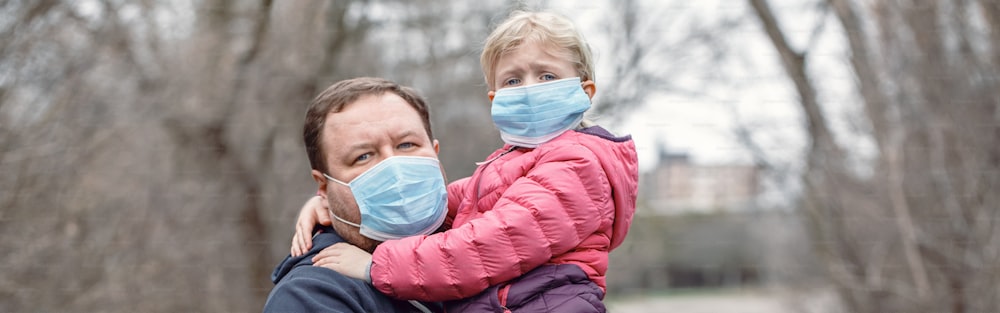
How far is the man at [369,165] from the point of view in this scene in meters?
2.17

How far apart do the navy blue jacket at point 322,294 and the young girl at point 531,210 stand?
0.04 metres

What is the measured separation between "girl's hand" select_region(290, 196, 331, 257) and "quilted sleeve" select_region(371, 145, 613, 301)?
0.27 m

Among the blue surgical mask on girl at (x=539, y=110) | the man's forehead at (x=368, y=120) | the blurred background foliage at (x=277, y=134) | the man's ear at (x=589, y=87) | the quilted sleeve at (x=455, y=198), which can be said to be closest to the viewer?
the man's forehead at (x=368, y=120)

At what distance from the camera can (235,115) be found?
5258 mm

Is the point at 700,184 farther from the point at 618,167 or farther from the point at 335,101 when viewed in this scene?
the point at 335,101

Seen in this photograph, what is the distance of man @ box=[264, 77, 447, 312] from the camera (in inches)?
85.4

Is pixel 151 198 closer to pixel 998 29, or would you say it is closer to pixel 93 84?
pixel 93 84

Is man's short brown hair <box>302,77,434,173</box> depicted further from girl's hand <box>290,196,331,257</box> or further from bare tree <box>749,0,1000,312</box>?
bare tree <box>749,0,1000,312</box>

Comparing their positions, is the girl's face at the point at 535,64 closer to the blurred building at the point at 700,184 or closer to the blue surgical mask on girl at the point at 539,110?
the blue surgical mask on girl at the point at 539,110

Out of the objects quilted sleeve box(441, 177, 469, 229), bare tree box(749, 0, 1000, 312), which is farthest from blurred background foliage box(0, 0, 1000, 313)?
quilted sleeve box(441, 177, 469, 229)

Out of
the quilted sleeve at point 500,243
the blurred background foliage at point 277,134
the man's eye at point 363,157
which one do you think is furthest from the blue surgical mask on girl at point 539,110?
the blurred background foliage at point 277,134

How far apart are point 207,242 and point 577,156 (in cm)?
371

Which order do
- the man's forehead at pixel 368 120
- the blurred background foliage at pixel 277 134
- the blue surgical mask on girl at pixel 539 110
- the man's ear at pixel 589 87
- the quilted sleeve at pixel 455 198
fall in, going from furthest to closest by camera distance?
the blurred background foliage at pixel 277 134 → the quilted sleeve at pixel 455 198 → the man's ear at pixel 589 87 → the blue surgical mask on girl at pixel 539 110 → the man's forehead at pixel 368 120

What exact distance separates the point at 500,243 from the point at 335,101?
1.76 feet
